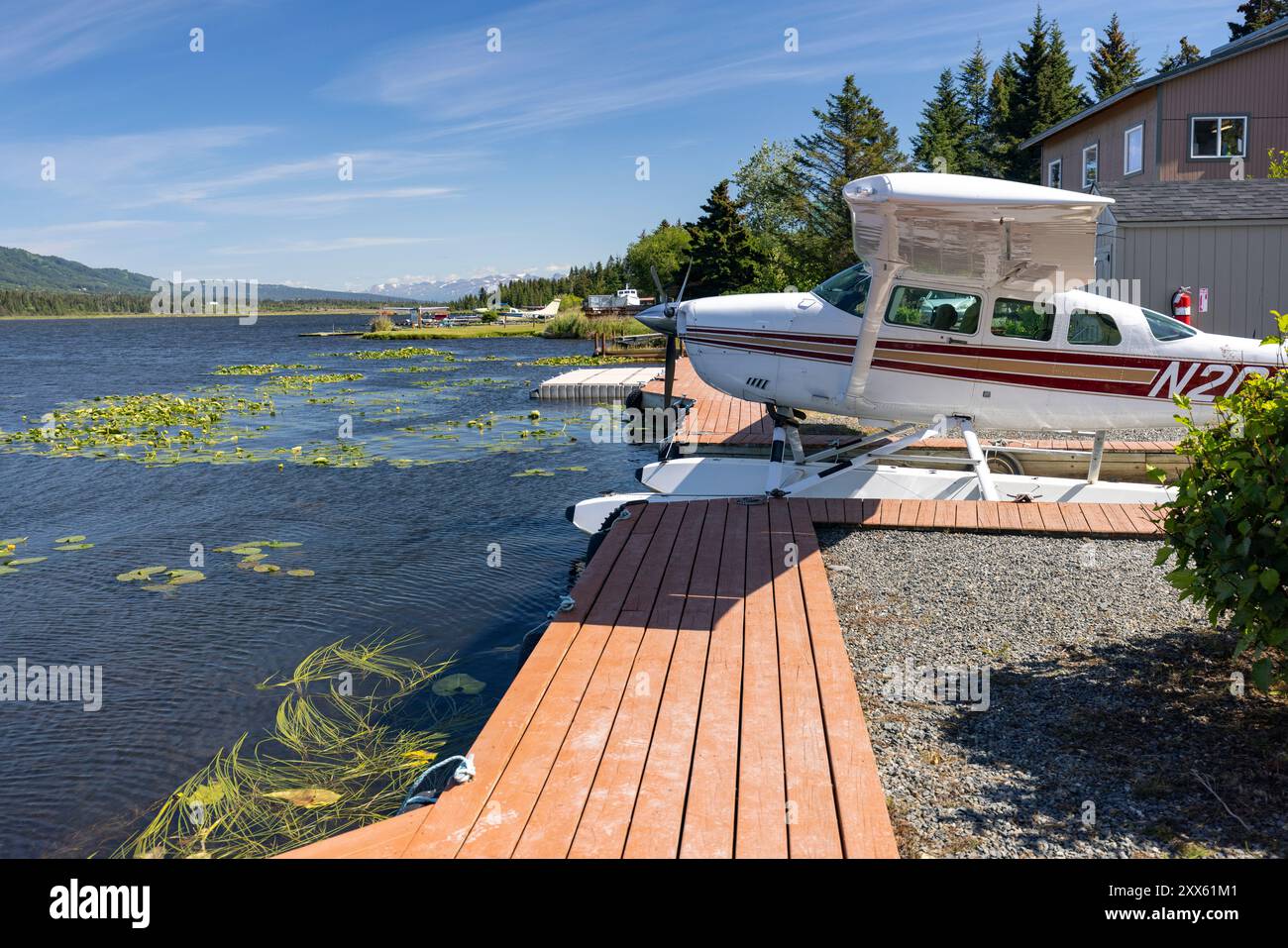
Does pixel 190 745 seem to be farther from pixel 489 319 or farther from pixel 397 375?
pixel 489 319

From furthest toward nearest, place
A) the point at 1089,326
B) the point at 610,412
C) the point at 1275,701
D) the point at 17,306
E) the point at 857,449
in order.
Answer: the point at 17,306
the point at 610,412
the point at 857,449
the point at 1089,326
the point at 1275,701

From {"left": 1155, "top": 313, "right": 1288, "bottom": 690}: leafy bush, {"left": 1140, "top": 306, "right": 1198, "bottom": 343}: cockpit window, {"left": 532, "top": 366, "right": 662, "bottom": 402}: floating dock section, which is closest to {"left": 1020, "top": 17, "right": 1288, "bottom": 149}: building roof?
{"left": 532, "top": 366, "right": 662, "bottom": 402}: floating dock section

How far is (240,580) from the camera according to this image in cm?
843

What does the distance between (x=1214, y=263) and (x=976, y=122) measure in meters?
42.4

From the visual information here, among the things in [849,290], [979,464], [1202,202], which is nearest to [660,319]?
[849,290]

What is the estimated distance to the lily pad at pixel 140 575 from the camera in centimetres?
855

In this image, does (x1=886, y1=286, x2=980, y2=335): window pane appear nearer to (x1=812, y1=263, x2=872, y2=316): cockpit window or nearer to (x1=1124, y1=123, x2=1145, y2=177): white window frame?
(x1=812, y1=263, x2=872, y2=316): cockpit window

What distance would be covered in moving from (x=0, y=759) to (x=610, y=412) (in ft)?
49.4

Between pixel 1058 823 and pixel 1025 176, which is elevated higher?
pixel 1025 176

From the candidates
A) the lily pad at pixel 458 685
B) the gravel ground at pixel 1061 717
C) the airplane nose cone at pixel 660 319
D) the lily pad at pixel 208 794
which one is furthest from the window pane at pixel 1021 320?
the lily pad at pixel 208 794

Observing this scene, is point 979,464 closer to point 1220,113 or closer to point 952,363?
point 952,363

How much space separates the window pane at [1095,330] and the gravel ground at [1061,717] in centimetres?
250
